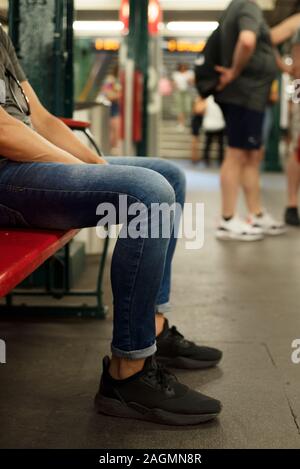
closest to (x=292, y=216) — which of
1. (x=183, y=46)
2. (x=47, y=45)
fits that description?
(x=47, y=45)

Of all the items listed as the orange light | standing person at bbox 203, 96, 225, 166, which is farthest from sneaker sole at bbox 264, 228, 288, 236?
the orange light

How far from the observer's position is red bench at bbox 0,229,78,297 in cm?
139

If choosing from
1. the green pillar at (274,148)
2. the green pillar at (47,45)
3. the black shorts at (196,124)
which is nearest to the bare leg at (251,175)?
the green pillar at (47,45)

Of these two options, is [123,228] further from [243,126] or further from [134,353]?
[243,126]

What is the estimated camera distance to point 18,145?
1.76 metres

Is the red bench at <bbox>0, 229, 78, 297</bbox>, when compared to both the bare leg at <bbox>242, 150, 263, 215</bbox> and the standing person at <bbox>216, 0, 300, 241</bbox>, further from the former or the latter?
the bare leg at <bbox>242, 150, 263, 215</bbox>

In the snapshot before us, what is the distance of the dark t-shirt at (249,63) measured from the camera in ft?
14.7

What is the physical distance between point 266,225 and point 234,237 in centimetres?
37

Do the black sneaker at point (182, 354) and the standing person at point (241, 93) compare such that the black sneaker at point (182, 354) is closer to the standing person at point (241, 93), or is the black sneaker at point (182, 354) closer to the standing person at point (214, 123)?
the standing person at point (241, 93)

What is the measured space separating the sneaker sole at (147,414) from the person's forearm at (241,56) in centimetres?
305

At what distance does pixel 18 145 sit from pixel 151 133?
519 centimetres

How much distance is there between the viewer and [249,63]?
15.0 feet

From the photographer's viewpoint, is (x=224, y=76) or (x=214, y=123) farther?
(x=214, y=123)
